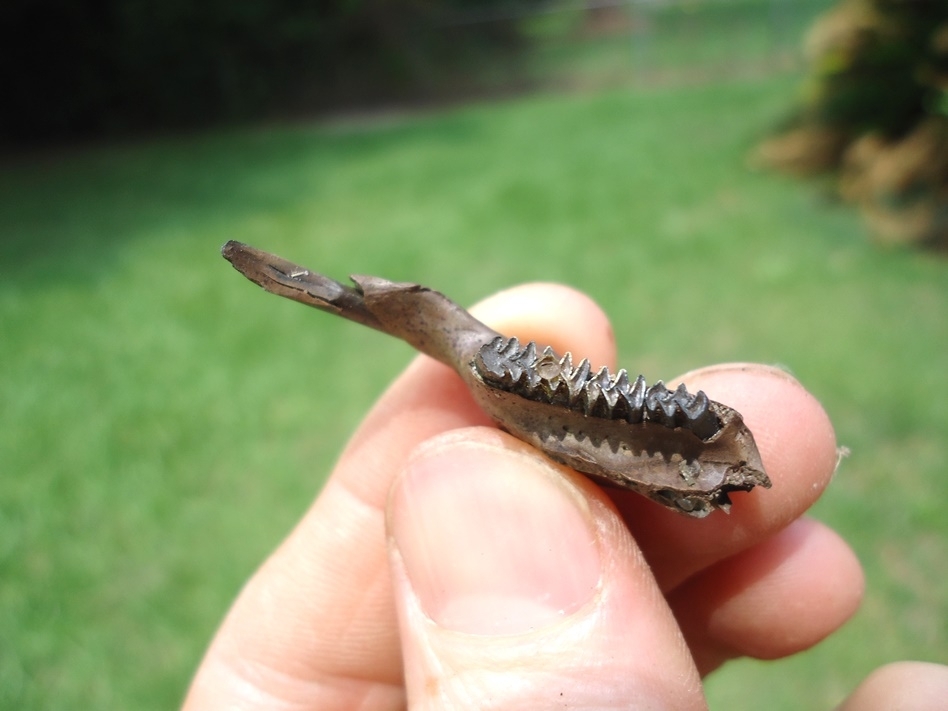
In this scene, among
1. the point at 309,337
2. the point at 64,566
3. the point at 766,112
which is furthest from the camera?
the point at 766,112

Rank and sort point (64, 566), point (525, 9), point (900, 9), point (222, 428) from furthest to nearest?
point (525, 9)
point (900, 9)
point (222, 428)
point (64, 566)

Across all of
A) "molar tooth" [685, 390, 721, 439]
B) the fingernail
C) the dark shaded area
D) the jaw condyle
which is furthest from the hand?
the dark shaded area

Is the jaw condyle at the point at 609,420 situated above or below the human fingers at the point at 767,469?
above

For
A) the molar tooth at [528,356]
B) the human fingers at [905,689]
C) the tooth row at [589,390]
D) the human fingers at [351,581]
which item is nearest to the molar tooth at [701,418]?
the tooth row at [589,390]

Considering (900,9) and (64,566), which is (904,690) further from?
(900,9)

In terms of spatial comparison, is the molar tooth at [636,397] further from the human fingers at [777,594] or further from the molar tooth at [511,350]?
the human fingers at [777,594]

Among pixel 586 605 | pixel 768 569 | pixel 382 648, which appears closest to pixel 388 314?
pixel 586 605

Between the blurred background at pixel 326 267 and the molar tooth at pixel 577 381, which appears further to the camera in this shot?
the blurred background at pixel 326 267

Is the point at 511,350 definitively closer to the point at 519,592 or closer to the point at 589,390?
the point at 589,390
